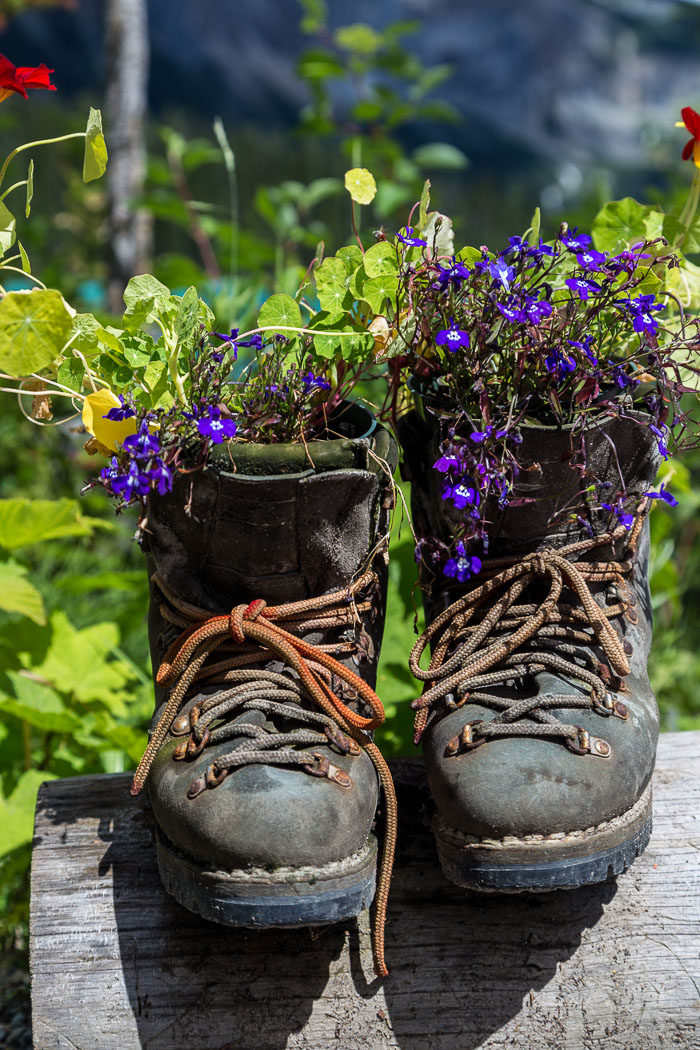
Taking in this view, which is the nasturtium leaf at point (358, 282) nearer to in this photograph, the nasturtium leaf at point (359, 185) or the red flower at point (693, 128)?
the nasturtium leaf at point (359, 185)

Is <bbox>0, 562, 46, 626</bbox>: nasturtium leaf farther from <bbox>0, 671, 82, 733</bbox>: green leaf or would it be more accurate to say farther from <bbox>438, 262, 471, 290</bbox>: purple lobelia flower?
<bbox>438, 262, 471, 290</bbox>: purple lobelia flower

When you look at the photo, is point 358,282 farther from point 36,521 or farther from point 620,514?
point 36,521

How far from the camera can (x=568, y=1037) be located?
1216 mm

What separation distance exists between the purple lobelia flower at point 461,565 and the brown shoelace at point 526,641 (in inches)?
1.8

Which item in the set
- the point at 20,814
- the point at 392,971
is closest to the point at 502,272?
the point at 392,971

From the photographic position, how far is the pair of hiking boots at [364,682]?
3.53ft

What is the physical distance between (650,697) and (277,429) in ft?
2.26

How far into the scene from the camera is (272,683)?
46.7 inches

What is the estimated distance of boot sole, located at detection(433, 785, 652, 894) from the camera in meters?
1.07

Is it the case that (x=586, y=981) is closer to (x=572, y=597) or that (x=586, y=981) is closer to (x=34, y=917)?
(x=572, y=597)

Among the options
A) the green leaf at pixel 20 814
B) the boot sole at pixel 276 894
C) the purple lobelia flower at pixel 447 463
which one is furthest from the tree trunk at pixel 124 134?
the boot sole at pixel 276 894

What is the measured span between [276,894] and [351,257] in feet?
2.89

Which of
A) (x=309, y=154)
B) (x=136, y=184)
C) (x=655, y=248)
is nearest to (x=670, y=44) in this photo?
(x=309, y=154)

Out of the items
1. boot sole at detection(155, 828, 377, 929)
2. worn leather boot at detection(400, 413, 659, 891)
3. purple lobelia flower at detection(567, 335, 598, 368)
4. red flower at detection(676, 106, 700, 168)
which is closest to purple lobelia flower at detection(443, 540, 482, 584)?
worn leather boot at detection(400, 413, 659, 891)
